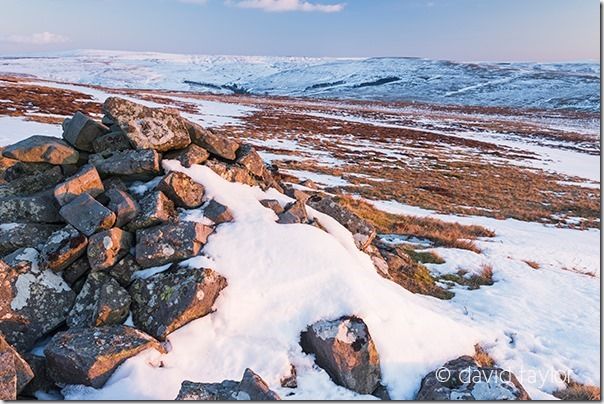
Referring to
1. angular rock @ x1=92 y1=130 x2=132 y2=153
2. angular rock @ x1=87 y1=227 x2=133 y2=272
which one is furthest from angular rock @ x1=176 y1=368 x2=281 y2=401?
angular rock @ x1=92 y1=130 x2=132 y2=153

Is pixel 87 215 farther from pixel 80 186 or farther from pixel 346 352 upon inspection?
pixel 346 352

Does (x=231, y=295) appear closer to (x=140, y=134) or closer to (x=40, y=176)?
(x=140, y=134)

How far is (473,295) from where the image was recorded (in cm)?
1055

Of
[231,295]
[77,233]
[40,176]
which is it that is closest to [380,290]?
[231,295]

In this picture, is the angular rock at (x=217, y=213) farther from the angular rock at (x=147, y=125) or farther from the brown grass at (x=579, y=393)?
the brown grass at (x=579, y=393)

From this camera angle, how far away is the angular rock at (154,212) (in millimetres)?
7645

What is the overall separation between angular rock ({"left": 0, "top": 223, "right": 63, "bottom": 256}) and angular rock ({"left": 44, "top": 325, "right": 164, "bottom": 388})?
6.79 feet

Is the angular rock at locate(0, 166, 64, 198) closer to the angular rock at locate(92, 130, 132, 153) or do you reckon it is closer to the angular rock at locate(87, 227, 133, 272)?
the angular rock at locate(92, 130, 132, 153)

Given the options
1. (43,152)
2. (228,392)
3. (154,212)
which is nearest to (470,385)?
(228,392)

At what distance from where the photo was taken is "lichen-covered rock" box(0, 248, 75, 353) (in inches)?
248

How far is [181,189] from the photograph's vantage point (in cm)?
839

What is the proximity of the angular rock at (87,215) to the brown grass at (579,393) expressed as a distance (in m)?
7.98

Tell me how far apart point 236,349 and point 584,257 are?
46.5 feet

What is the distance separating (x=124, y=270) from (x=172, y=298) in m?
1.07
